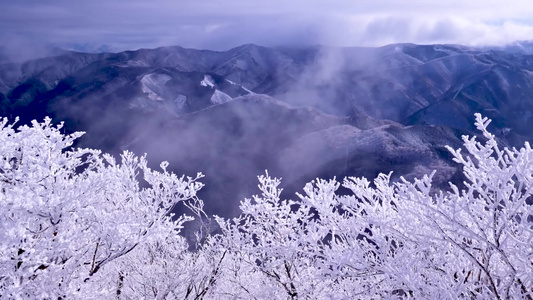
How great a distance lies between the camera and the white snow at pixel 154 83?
534 ft

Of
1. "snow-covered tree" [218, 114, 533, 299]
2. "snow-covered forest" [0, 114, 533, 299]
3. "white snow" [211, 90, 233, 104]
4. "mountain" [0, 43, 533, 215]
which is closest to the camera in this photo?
"snow-covered tree" [218, 114, 533, 299]

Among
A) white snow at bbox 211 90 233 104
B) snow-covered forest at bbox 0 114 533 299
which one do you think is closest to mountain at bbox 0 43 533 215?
white snow at bbox 211 90 233 104

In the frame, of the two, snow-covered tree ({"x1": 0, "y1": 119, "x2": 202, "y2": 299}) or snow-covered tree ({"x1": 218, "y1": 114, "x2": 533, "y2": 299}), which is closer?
snow-covered tree ({"x1": 218, "y1": 114, "x2": 533, "y2": 299})

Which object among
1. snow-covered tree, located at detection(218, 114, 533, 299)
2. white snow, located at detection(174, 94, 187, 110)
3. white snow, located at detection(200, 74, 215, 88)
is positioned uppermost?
snow-covered tree, located at detection(218, 114, 533, 299)

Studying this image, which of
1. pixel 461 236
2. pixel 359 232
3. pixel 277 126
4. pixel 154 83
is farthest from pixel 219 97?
pixel 461 236

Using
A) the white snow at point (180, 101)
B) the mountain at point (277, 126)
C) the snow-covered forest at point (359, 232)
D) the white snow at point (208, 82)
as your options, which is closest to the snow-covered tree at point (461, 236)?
the snow-covered forest at point (359, 232)

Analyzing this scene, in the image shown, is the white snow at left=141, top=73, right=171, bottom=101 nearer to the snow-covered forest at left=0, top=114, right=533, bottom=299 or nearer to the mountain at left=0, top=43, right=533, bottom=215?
the mountain at left=0, top=43, right=533, bottom=215

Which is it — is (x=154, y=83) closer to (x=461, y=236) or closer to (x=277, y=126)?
(x=277, y=126)

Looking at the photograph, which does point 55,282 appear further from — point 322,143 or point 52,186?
point 322,143

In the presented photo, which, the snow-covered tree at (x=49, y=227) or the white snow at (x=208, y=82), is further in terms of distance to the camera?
the white snow at (x=208, y=82)

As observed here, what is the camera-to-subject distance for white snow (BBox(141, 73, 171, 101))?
534 feet

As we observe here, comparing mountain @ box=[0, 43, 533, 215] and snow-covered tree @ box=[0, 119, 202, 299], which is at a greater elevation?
snow-covered tree @ box=[0, 119, 202, 299]

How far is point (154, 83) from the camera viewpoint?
591 ft

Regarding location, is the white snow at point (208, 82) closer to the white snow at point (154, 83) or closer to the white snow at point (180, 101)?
the white snow at point (180, 101)
